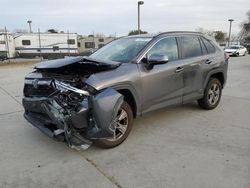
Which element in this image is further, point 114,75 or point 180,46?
point 180,46

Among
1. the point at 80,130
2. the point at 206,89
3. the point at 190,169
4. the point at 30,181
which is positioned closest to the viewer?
the point at 30,181

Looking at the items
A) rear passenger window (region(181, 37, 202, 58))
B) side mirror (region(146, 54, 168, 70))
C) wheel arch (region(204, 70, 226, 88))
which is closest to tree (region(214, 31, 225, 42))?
wheel arch (region(204, 70, 226, 88))

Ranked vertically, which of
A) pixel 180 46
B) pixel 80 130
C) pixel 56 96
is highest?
pixel 180 46

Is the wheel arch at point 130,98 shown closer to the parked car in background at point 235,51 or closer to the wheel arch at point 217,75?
the wheel arch at point 217,75

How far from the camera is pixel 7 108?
6.30m

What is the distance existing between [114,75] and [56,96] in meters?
0.85

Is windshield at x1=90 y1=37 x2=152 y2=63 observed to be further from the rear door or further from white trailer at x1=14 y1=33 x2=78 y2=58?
white trailer at x1=14 y1=33 x2=78 y2=58

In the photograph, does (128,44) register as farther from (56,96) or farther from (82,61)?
(56,96)

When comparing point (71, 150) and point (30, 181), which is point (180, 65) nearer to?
point (71, 150)

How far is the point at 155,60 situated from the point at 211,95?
87.3 inches

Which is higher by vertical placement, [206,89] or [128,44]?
[128,44]

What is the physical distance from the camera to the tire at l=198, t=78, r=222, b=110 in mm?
5745

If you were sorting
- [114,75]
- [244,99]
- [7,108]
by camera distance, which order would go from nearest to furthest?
[114,75] → [7,108] → [244,99]

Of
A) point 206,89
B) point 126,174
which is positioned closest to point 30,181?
point 126,174
